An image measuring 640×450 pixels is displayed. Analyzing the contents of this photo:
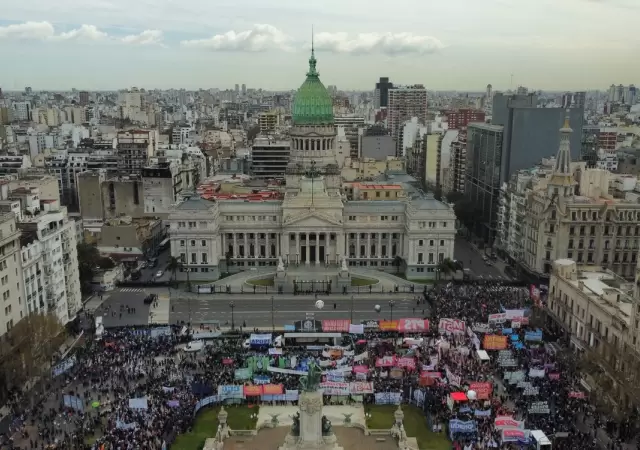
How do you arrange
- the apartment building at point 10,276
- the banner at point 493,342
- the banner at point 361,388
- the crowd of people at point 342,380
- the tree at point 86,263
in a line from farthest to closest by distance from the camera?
1. the tree at point 86,263
2. the banner at point 493,342
3. the apartment building at point 10,276
4. the banner at point 361,388
5. the crowd of people at point 342,380

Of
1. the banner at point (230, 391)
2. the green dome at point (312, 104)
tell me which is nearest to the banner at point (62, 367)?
the banner at point (230, 391)

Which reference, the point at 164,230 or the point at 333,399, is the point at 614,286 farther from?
the point at 164,230

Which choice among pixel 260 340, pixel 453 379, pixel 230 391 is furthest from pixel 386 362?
pixel 230 391

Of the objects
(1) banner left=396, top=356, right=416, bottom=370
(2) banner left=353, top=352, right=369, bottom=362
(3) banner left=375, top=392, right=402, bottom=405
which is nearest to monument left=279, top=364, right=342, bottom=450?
(3) banner left=375, top=392, right=402, bottom=405

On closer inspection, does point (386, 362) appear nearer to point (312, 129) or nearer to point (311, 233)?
point (311, 233)

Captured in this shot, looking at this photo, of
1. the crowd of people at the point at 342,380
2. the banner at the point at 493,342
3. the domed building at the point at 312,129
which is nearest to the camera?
the crowd of people at the point at 342,380

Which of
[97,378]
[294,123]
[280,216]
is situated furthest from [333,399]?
[294,123]

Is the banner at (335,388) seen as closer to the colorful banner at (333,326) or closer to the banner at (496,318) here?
the colorful banner at (333,326)
